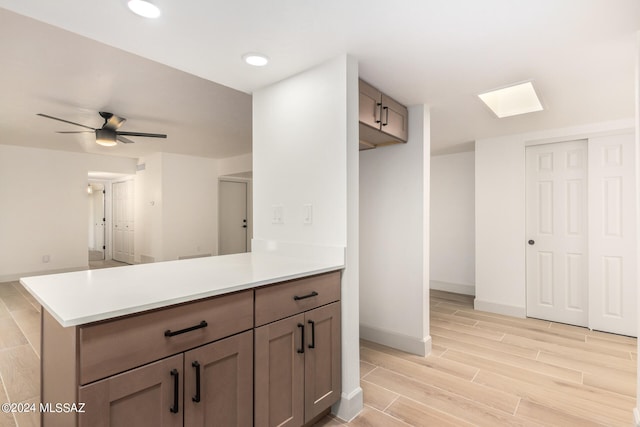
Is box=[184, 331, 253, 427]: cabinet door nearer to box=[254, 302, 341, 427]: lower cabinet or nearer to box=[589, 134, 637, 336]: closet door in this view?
box=[254, 302, 341, 427]: lower cabinet

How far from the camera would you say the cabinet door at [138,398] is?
3.24 feet

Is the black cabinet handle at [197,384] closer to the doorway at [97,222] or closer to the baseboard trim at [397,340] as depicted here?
the baseboard trim at [397,340]

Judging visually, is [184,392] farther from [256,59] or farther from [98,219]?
[98,219]

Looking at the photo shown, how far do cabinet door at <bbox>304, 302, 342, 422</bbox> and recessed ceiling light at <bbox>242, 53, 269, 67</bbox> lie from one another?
1.56 m

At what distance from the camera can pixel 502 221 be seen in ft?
13.1

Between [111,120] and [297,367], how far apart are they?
387cm

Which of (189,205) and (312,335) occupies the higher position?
(189,205)

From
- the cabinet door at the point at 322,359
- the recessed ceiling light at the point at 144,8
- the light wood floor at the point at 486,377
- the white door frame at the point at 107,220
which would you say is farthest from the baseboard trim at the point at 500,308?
the white door frame at the point at 107,220

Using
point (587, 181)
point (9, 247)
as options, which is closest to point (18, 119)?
point (9, 247)

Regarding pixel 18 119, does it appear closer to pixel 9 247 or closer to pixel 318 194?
pixel 9 247

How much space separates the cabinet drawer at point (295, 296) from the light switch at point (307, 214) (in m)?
0.40

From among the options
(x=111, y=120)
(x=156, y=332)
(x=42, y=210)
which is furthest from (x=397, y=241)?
(x=42, y=210)

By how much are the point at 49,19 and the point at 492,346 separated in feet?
13.0

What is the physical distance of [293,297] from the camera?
163cm
